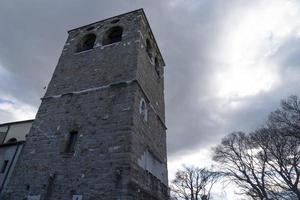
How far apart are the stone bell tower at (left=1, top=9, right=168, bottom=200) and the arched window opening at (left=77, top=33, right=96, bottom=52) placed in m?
0.40

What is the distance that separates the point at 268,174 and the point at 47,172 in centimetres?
1373

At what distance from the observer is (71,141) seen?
8422mm

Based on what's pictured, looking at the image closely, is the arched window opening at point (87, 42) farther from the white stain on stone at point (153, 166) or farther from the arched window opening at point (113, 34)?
the white stain on stone at point (153, 166)

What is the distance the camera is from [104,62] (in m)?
10.8

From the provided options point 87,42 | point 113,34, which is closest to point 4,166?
point 87,42

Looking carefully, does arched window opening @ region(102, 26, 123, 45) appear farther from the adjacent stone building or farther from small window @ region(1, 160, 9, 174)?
small window @ region(1, 160, 9, 174)

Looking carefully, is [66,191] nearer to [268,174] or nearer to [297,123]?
[297,123]

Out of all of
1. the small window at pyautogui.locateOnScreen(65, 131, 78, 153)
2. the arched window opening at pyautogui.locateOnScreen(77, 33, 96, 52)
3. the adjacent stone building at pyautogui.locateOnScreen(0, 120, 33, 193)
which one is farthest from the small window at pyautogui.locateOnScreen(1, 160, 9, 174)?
the arched window opening at pyautogui.locateOnScreen(77, 33, 96, 52)

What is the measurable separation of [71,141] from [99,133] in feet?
4.65

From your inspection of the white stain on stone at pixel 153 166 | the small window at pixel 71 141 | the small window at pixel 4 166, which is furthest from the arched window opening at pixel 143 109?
the small window at pixel 4 166

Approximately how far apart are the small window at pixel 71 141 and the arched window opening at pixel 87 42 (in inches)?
254

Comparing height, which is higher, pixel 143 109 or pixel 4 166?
pixel 143 109

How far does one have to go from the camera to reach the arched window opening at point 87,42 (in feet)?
42.6

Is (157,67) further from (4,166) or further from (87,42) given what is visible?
(4,166)
